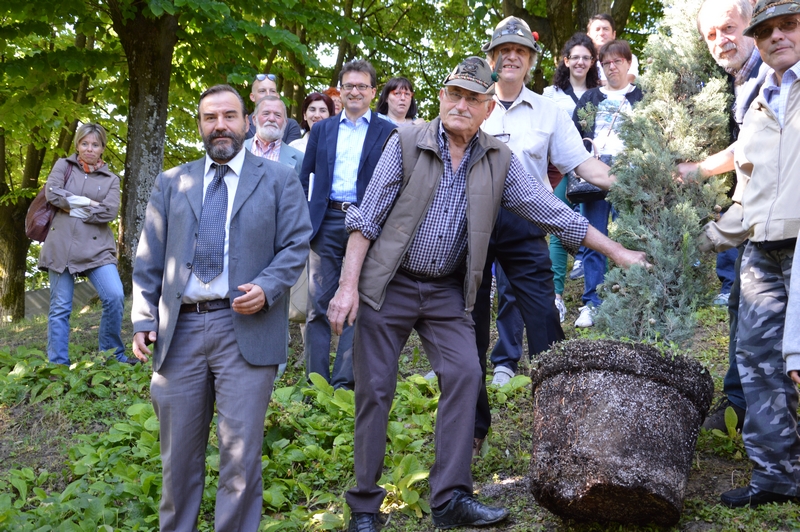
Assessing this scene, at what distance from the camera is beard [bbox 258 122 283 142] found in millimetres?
6824

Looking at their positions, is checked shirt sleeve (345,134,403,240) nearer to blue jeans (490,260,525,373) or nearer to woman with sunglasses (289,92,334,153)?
blue jeans (490,260,525,373)

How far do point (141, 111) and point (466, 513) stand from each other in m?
7.97

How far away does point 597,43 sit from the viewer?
26.0ft

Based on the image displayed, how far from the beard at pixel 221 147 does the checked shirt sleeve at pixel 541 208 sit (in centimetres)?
147

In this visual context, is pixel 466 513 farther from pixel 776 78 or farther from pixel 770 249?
pixel 776 78

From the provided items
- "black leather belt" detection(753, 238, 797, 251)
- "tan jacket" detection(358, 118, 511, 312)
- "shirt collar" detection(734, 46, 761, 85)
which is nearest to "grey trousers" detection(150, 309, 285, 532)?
"tan jacket" detection(358, 118, 511, 312)

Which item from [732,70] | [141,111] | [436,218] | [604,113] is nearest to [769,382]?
[732,70]

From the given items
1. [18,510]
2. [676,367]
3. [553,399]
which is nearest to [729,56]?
[676,367]

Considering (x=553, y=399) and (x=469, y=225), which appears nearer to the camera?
(x=553, y=399)

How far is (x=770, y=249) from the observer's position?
373 cm

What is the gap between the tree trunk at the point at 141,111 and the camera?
33.0 ft

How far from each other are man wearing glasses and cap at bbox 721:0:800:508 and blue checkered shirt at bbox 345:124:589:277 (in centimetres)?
85

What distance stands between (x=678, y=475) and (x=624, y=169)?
5.42 ft

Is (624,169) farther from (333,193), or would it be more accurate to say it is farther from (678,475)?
(333,193)
